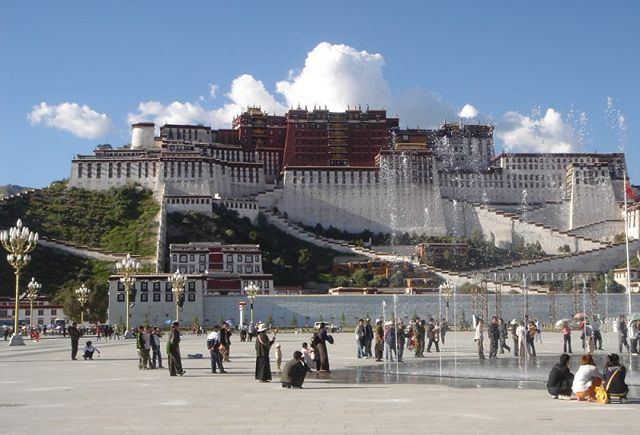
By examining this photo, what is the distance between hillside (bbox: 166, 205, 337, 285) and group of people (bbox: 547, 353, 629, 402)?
2581 inches

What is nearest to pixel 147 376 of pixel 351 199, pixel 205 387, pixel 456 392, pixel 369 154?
pixel 205 387

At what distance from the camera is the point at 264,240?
281ft

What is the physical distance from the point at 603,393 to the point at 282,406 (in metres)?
4.83

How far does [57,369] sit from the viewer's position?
20.1m

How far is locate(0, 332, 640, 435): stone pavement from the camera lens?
384 inches

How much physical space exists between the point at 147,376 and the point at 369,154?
3556 inches

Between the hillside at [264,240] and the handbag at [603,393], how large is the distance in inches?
2604

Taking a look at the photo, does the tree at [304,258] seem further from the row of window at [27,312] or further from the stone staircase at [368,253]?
the row of window at [27,312]

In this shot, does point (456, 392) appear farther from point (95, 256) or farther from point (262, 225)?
point (262, 225)

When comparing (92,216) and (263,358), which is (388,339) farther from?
(92,216)

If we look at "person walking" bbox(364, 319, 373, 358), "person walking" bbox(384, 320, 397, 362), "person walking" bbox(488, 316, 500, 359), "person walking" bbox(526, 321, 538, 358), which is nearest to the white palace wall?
"person walking" bbox(364, 319, 373, 358)

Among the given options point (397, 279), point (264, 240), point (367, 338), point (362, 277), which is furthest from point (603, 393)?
point (264, 240)

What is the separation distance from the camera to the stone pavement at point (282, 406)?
9.75 m

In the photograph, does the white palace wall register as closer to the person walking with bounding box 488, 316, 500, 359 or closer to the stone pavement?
the person walking with bounding box 488, 316, 500, 359
